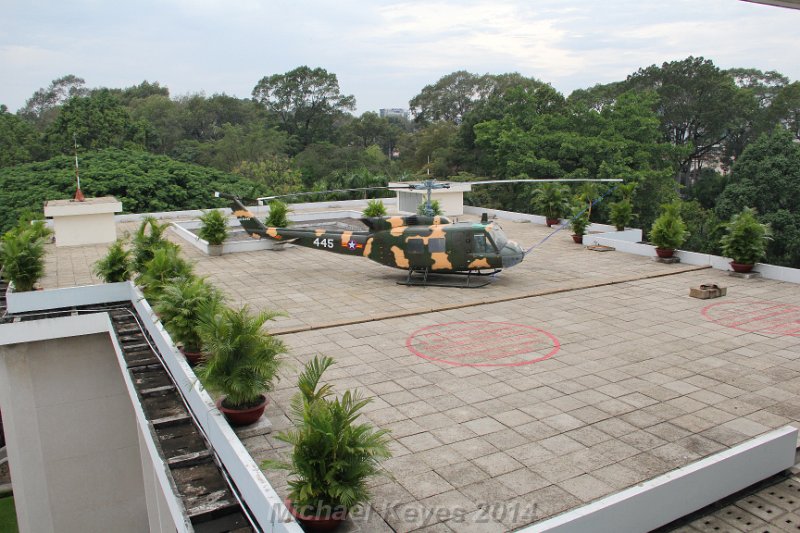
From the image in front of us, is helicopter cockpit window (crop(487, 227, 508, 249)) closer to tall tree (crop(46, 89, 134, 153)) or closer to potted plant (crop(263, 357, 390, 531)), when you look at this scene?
potted plant (crop(263, 357, 390, 531))

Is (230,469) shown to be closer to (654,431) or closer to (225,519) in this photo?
(225,519)

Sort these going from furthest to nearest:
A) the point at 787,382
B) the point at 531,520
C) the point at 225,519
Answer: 1. the point at 787,382
2. the point at 225,519
3. the point at 531,520

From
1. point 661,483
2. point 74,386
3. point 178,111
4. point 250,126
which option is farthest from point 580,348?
point 178,111

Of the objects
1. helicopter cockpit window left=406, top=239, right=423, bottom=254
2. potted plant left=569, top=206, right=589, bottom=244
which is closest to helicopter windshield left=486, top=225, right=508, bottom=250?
helicopter cockpit window left=406, top=239, right=423, bottom=254

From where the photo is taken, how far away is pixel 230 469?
6.96 meters

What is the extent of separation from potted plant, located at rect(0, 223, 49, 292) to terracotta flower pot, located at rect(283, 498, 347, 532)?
11.6 metres

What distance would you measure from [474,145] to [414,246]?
31.9m

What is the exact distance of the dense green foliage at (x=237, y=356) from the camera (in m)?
7.56

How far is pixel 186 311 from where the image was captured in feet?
30.1

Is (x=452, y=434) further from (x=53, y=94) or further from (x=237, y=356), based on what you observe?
(x=53, y=94)

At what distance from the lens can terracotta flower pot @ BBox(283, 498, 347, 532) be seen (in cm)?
565

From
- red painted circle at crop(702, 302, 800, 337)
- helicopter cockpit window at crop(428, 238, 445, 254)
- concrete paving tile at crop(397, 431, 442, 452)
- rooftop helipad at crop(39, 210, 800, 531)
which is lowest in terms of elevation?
concrete paving tile at crop(397, 431, 442, 452)

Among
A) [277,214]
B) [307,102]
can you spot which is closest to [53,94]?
[307,102]

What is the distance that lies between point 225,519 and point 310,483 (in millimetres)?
1630
